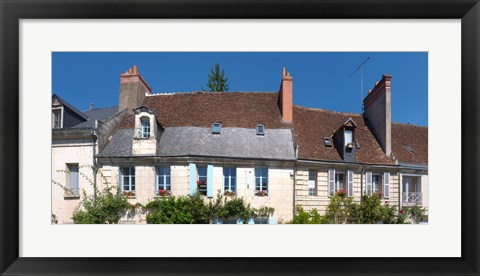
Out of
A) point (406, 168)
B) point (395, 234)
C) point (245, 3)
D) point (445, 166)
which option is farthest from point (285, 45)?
point (406, 168)

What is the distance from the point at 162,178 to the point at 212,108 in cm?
174

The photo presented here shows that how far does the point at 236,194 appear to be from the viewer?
19.9 feet

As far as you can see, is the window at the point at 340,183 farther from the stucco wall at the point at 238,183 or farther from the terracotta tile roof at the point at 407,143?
the terracotta tile roof at the point at 407,143

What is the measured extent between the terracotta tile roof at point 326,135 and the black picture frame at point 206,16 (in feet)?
11.6

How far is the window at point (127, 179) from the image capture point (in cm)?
604

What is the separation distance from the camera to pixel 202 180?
602 centimetres

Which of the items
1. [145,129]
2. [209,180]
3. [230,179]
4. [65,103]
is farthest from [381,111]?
[65,103]

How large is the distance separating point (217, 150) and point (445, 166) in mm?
3848

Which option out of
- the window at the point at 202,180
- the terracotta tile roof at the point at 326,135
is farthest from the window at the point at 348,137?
the window at the point at 202,180

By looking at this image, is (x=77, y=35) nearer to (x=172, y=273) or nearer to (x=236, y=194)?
(x=172, y=273)

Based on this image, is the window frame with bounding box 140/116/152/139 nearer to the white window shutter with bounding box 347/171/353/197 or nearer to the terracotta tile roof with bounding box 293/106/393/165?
the terracotta tile roof with bounding box 293/106/393/165

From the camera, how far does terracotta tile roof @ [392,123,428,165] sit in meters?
4.50

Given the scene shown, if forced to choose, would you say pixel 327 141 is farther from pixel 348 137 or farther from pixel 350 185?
pixel 350 185

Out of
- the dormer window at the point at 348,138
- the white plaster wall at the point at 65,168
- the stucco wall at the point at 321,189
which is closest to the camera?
the white plaster wall at the point at 65,168
